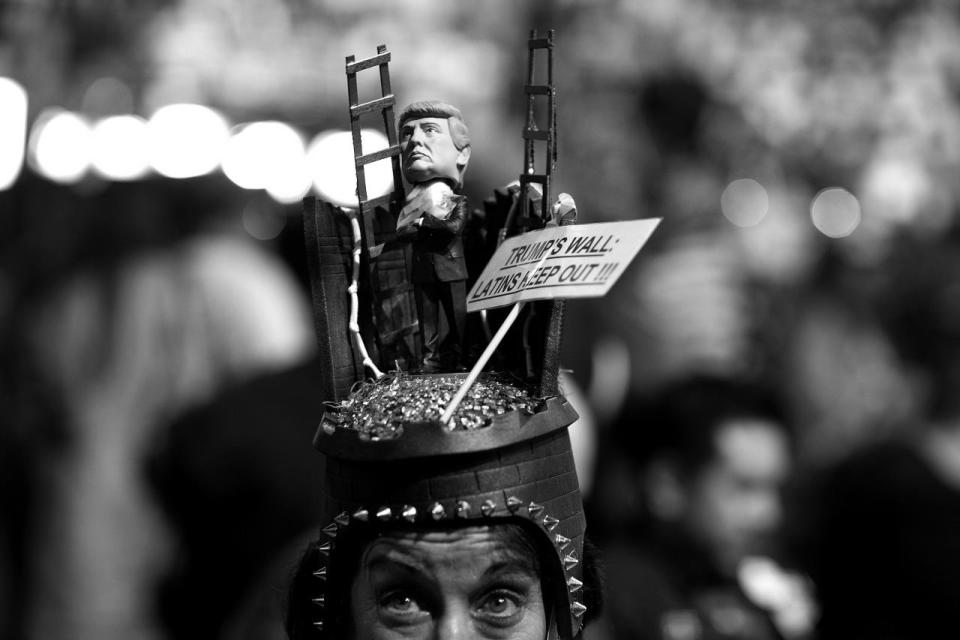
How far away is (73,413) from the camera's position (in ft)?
15.3

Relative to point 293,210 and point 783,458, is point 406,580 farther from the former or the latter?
point 293,210

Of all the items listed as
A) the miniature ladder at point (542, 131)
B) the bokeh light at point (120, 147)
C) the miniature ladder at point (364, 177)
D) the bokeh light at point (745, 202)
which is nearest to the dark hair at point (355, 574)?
the miniature ladder at point (364, 177)

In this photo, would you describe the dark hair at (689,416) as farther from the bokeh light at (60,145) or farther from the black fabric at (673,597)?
the bokeh light at (60,145)

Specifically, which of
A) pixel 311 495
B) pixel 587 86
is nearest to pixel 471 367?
pixel 311 495

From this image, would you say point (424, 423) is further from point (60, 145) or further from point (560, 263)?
point (60, 145)

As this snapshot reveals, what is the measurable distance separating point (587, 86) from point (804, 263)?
1.50 m

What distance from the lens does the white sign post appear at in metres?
1.99

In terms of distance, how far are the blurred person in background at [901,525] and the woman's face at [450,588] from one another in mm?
2416

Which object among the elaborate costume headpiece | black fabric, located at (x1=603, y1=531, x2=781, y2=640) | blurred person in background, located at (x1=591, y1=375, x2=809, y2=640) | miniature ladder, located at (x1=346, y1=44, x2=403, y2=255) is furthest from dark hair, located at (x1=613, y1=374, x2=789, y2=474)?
miniature ladder, located at (x1=346, y1=44, x2=403, y2=255)

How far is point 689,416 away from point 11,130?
3.38 m

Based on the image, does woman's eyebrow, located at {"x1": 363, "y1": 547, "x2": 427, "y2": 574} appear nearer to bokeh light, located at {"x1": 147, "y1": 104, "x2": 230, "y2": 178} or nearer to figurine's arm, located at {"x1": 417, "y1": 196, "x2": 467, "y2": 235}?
figurine's arm, located at {"x1": 417, "y1": 196, "x2": 467, "y2": 235}

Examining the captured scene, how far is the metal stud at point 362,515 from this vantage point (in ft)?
6.92

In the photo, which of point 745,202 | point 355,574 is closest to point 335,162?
point 745,202

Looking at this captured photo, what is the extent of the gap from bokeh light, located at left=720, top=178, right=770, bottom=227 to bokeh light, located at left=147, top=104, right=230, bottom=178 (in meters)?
2.60
